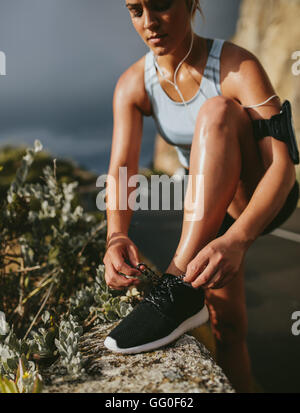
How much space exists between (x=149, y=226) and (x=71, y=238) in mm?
2815

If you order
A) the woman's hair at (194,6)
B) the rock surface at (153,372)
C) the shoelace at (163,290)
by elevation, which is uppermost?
the woman's hair at (194,6)

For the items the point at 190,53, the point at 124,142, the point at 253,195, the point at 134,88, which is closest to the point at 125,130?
the point at 124,142

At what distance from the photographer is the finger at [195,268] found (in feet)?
3.44

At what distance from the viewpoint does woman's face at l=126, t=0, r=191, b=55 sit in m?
1.14

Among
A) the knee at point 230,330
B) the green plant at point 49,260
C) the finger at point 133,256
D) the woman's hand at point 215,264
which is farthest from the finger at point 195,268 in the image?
the knee at point 230,330

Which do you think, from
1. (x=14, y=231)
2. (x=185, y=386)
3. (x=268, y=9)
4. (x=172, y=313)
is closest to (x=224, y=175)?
(x=172, y=313)

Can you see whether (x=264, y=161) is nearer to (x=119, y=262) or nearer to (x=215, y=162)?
(x=215, y=162)

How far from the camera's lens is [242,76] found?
1281 mm

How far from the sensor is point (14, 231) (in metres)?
1.68

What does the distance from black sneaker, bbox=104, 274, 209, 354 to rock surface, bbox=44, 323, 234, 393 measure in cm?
3

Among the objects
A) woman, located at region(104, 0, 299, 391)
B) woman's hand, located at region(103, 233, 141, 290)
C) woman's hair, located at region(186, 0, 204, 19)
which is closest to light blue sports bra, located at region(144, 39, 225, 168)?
woman, located at region(104, 0, 299, 391)

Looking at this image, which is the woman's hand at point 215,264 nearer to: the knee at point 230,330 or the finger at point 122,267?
the finger at point 122,267

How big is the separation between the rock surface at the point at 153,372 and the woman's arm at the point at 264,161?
35cm

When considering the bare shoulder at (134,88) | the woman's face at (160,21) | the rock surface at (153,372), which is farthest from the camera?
the bare shoulder at (134,88)
